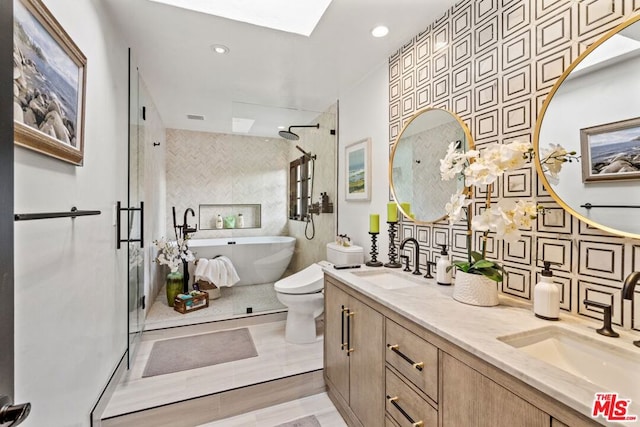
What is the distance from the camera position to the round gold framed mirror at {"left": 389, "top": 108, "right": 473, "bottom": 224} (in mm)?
1814

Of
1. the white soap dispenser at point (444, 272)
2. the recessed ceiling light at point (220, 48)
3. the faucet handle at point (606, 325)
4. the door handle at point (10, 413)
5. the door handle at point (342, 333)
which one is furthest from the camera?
the recessed ceiling light at point (220, 48)

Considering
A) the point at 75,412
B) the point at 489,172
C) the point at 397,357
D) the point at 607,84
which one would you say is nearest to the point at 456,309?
the point at 397,357

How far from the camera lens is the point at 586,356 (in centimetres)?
98

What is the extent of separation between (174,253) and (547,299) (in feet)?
11.6

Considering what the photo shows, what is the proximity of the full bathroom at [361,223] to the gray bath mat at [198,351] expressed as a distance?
0.08ft

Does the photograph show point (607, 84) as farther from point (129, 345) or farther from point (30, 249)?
point (129, 345)

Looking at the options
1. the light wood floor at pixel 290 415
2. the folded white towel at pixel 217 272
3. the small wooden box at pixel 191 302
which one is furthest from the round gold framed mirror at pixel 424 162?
the small wooden box at pixel 191 302

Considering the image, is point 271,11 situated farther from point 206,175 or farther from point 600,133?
point 206,175

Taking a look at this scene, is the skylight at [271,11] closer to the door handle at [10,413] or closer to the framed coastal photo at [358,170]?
the framed coastal photo at [358,170]

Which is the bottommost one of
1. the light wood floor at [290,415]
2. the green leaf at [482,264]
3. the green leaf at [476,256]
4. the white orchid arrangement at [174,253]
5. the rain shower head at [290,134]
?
the light wood floor at [290,415]

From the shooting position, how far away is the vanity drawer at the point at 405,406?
3.63ft

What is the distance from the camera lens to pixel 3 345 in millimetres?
586

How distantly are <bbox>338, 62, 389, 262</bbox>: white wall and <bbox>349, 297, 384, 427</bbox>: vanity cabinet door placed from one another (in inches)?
35.5

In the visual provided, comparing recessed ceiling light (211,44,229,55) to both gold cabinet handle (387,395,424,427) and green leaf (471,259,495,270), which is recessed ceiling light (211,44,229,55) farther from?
gold cabinet handle (387,395,424,427)
